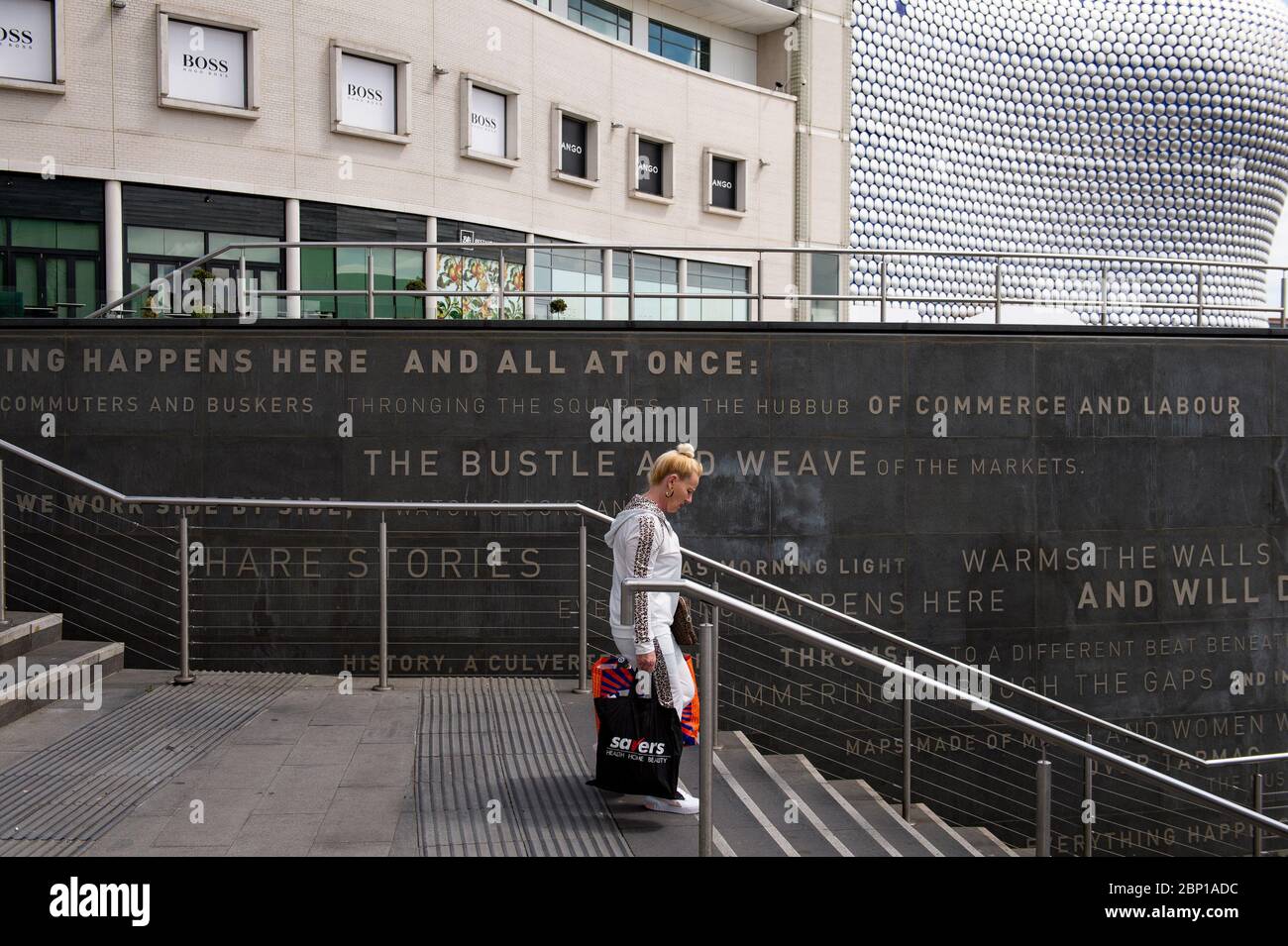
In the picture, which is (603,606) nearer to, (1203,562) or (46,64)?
(1203,562)

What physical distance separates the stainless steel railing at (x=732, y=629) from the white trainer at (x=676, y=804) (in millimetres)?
510

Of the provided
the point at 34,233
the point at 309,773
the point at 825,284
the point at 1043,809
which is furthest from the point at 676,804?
the point at 34,233

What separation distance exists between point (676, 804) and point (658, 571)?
118 centimetres

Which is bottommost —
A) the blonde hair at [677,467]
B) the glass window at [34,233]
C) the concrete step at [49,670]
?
the concrete step at [49,670]

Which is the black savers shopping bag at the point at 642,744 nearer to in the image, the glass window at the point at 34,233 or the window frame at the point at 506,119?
the glass window at the point at 34,233

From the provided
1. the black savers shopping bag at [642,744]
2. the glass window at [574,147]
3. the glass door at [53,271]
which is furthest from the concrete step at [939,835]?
the glass window at [574,147]

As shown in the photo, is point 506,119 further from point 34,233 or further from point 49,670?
point 49,670

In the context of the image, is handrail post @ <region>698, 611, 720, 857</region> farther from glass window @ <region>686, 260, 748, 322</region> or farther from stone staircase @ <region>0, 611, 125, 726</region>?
glass window @ <region>686, 260, 748, 322</region>

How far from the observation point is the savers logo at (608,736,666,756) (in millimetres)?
5910

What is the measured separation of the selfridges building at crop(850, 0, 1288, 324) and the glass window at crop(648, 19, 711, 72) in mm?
4586

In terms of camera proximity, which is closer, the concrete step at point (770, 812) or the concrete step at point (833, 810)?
the concrete step at point (770, 812)

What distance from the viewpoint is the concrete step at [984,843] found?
29.4ft

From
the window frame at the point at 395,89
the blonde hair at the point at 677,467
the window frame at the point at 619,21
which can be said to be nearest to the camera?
the blonde hair at the point at 677,467
